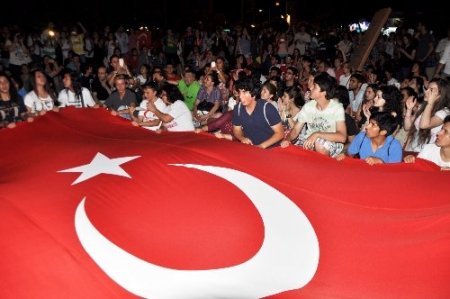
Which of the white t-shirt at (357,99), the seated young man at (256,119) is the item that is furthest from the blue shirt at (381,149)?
the white t-shirt at (357,99)

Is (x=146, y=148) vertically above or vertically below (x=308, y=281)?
above

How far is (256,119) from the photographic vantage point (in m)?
5.72

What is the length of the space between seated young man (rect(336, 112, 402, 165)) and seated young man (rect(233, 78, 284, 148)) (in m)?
0.99

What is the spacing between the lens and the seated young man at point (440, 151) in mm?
4758

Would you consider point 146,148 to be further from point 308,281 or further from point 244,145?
point 308,281

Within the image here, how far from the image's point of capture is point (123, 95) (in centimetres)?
830

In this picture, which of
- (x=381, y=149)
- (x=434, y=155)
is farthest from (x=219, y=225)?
(x=434, y=155)

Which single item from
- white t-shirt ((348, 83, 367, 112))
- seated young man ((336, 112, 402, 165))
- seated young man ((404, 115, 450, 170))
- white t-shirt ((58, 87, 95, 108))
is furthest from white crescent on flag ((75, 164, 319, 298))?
white t-shirt ((348, 83, 367, 112))

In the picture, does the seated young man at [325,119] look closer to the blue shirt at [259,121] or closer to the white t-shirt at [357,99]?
the blue shirt at [259,121]

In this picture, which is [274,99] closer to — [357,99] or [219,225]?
[357,99]

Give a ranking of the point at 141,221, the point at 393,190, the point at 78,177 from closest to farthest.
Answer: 1. the point at 141,221
2. the point at 393,190
3. the point at 78,177

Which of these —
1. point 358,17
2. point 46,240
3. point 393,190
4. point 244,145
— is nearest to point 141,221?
point 46,240

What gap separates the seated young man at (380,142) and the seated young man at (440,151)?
26 cm

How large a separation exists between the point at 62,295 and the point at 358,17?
30140mm
